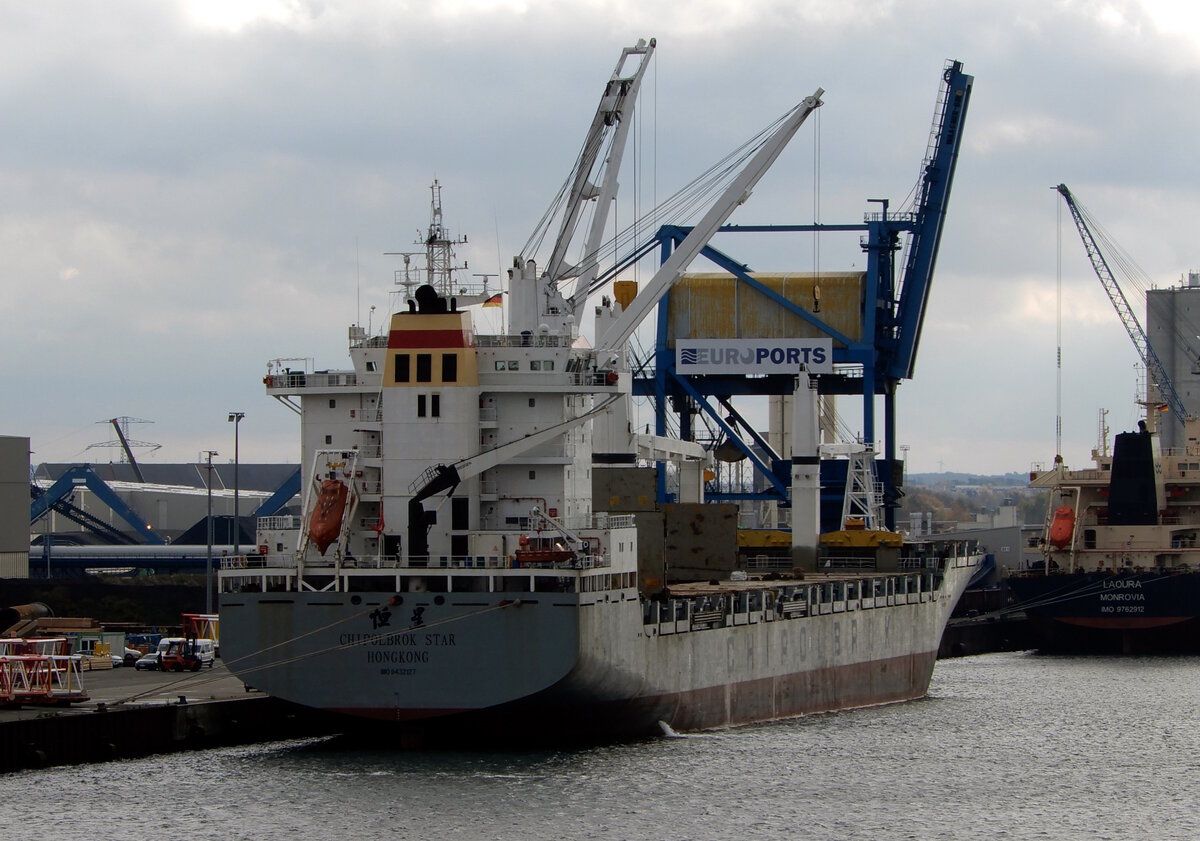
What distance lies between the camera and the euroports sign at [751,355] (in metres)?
77.9

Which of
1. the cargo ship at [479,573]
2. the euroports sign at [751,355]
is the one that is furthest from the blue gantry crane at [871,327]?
the cargo ship at [479,573]

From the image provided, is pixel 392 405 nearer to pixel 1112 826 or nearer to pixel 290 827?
pixel 290 827

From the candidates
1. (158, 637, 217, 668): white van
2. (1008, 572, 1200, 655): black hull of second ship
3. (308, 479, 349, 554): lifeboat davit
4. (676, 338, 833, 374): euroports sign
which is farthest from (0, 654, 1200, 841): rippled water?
(676, 338, 833, 374): euroports sign

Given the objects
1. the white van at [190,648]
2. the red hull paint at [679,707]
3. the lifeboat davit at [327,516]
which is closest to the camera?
the red hull paint at [679,707]

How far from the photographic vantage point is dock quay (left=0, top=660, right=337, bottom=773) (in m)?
36.8

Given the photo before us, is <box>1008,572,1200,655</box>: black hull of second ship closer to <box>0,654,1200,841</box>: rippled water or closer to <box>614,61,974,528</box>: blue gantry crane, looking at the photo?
<box>614,61,974,528</box>: blue gantry crane

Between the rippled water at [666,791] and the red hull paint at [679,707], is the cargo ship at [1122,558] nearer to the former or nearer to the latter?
the red hull paint at [679,707]

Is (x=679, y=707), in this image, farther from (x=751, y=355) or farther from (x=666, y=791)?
(x=751, y=355)

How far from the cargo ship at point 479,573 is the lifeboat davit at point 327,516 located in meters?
0.04

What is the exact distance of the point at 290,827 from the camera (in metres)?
32.7

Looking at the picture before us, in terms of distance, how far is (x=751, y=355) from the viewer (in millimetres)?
78125

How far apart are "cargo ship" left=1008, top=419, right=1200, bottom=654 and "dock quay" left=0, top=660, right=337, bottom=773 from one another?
4209 cm

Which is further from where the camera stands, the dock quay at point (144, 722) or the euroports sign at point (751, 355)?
the euroports sign at point (751, 355)

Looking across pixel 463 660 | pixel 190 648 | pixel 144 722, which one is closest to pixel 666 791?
pixel 463 660
